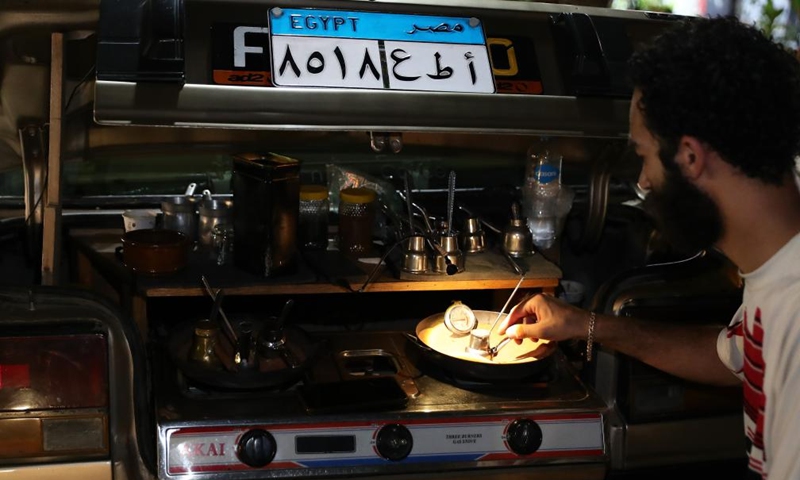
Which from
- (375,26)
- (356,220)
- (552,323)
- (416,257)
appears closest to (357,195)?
(356,220)

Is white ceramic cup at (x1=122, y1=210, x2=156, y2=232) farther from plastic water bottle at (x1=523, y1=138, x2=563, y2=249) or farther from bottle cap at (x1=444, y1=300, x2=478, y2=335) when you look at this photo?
plastic water bottle at (x1=523, y1=138, x2=563, y2=249)

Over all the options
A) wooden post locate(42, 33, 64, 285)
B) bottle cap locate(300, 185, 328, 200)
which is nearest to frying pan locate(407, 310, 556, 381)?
bottle cap locate(300, 185, 328, 200)

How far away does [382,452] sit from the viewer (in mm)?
1976

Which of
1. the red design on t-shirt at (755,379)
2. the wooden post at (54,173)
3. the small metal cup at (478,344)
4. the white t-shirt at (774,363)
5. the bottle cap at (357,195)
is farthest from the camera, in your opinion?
the bottle cap at (357,195)

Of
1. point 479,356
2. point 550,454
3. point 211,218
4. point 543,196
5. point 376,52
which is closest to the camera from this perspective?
point 376,52

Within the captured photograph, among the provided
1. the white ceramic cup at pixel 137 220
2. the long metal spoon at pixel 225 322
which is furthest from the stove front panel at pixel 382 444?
the white ceramic cup at pixel 137 220

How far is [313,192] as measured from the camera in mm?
2322

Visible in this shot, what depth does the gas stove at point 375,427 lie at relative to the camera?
1914 millimetres

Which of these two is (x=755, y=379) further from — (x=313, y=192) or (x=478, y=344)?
(x=313, y=192)

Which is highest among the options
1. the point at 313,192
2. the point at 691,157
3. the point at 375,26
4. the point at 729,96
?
the point at 375,26

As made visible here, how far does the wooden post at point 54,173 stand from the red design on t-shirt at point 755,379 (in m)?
1.38

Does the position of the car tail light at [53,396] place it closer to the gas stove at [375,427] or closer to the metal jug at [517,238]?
the gas stove at [375,427]

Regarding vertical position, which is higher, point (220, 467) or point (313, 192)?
point (313, 192)

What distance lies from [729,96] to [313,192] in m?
1.08
